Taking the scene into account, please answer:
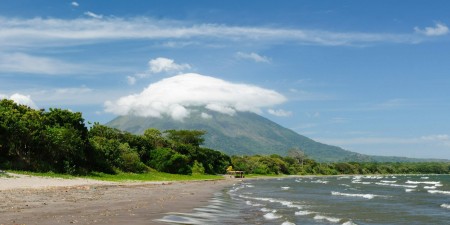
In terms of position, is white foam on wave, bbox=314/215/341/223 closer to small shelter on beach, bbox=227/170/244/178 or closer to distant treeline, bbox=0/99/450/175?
distant treeline, bbox=0/99/450/175

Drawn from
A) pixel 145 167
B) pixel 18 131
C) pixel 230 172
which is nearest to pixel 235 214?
pixel 18 131

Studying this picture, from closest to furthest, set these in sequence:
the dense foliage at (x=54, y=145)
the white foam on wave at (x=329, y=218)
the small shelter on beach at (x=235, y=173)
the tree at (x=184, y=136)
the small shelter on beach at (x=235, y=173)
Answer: the white foam on wave at (x=329, y=218) → the dense foliage at (x=54, y=145) → the small shelter on beach at (x=235, y=173) → the small shelter on beach at (x=235, y=173) → the tree at (x=184, y=136)

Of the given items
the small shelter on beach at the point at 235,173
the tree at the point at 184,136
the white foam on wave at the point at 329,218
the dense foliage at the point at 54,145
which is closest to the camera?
the white foam on wave at the point at 329,218

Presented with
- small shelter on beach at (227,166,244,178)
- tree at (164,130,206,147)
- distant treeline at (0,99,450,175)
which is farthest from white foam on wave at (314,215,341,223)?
tree at (164,130,206,147)

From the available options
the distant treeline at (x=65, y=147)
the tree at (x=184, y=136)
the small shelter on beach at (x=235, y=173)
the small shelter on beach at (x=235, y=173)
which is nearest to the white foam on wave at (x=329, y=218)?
the distant treeline at (x=65, y=147)

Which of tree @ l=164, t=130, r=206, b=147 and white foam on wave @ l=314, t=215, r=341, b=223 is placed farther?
tree @ l=164, t=130, r=206, b=147

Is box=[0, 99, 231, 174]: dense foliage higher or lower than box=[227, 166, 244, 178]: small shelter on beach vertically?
higher

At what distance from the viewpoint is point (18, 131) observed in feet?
166

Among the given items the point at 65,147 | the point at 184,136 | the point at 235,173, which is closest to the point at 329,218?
the point at 65,147

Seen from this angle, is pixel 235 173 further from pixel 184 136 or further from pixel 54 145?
pixel 54 145

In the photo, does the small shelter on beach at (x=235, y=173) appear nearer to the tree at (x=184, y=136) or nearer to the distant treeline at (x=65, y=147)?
the tree at (x=184, y=136)

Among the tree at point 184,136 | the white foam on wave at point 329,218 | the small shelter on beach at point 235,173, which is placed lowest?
the white foam on wave at point 329,218

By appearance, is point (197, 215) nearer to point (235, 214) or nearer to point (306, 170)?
point (235, 214)

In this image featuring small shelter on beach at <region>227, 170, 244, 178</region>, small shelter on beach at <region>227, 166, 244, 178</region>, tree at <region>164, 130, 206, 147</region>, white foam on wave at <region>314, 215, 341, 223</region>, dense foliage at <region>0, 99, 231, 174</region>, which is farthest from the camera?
tree at <region>164, 130, 206, 147</region>
